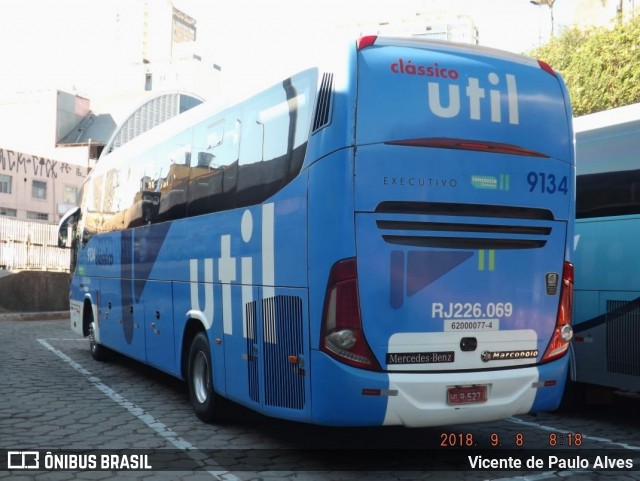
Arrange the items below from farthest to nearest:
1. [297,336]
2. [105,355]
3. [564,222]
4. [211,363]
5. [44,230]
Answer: [44,230]
[105,355]
[211,363]
[564,222]
[297,336]

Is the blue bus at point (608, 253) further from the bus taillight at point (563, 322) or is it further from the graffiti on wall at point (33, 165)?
the graffiti on wall at point (33, 165)

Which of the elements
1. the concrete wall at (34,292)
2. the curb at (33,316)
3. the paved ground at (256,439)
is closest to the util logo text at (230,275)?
the paved ground at (256,439)

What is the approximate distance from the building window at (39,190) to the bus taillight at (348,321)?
55.8 metres

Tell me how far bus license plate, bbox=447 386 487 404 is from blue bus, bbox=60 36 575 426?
0.01 meters

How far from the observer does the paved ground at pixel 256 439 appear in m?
6.08

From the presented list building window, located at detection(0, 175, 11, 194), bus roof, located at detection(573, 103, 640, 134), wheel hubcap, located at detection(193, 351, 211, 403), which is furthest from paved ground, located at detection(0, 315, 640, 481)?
building window, located at detection(0, 175, 11, 194)

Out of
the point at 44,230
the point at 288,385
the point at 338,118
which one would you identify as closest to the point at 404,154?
the point at 338,118

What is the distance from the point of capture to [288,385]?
6.07 m

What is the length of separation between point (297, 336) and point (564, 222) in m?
2.56

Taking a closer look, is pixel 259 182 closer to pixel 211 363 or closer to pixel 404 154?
pixel 404 154

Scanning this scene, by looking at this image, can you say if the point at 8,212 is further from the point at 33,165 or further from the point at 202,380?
the point at 202,380

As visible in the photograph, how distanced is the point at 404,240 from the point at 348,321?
772 mm

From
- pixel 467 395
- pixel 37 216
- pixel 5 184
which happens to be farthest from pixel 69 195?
pixel 467 395

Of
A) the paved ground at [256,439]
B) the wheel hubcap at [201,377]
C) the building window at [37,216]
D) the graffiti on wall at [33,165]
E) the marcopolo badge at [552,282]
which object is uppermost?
the graffiti on wall at [33,165]
